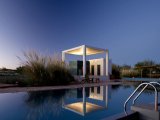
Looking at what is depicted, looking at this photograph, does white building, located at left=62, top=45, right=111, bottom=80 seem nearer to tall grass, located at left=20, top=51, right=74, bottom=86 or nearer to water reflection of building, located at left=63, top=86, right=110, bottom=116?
tall grass, located at left=20, top=51, right=74, bottom=86

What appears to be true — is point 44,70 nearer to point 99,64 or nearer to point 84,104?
point 84,104

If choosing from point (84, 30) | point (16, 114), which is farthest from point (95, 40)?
point (16, 114)

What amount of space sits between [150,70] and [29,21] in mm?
13007

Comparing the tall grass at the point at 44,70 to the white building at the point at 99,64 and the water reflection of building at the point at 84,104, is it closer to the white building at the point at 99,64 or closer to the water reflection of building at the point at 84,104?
the water reflection of building at the point at 84,104

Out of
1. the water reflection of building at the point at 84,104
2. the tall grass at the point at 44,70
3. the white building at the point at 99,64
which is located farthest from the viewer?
the white building at the point at 99,64

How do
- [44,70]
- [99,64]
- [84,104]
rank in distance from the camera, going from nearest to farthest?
[84,104]
[44,70]
[99,64]

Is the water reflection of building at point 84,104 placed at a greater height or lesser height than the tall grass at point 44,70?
lesser

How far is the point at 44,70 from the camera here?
916 cm

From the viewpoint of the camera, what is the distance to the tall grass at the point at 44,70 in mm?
8953

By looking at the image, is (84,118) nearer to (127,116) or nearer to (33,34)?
(127,116)

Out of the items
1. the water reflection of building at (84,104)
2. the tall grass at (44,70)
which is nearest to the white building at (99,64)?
the tall grass at (44,70)

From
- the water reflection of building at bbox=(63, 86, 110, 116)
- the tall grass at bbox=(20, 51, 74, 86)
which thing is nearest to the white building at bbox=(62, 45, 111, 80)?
the tall grass at bbox=(20, 51, 74, 86)

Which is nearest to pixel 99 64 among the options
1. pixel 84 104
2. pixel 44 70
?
pixel 44 70

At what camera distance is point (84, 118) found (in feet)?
11.3
